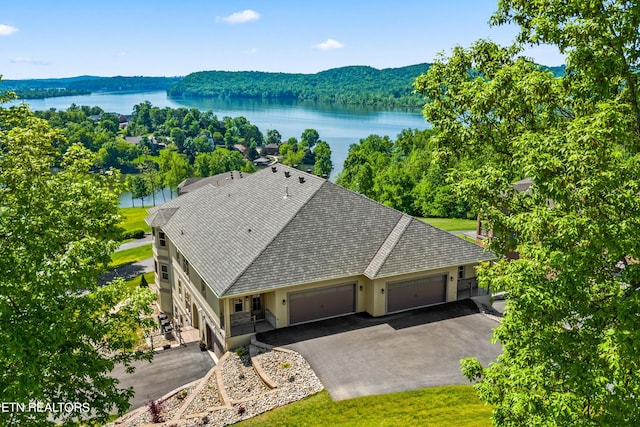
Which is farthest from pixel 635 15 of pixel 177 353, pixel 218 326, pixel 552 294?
pixel 177 353

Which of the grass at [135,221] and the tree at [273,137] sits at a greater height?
the tree at [273,137]

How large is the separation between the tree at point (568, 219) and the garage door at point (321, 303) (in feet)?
47.2

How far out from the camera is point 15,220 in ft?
36.2

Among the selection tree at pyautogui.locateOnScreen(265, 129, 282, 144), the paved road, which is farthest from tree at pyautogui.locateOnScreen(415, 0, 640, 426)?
tree at pyautogui.locateOnScreen(265, 129, 282, 144)

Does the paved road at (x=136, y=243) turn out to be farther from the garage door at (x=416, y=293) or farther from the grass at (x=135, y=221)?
the garage door at (x=416, y=293)

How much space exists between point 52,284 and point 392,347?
1624cm

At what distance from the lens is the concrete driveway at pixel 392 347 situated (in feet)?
65.3

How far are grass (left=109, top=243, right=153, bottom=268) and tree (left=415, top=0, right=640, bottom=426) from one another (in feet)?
161

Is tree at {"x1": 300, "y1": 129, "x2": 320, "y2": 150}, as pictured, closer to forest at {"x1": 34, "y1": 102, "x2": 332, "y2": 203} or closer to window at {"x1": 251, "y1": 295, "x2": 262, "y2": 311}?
forest at {"x1": 34, "y1": 102, "x2": 332, "y2": 203}

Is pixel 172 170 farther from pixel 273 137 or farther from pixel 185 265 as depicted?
pixel 273 137

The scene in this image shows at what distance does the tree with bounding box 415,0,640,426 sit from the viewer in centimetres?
851

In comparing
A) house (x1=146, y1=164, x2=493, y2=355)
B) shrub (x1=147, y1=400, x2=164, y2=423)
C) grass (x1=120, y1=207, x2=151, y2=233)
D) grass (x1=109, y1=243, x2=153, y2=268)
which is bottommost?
grass (x1=120, y1=207, x2=151, y2=233)

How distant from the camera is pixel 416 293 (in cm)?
2716

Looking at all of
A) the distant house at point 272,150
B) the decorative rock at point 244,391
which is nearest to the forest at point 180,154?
the distant house at point 272,150
